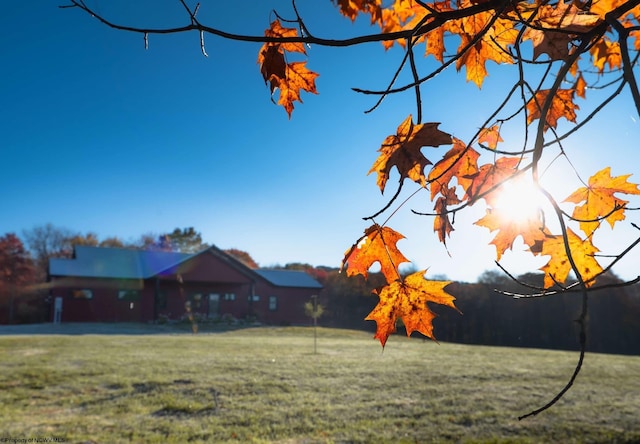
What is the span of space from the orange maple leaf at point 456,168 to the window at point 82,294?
31.5 m

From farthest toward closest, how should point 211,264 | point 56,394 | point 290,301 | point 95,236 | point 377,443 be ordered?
point 95,236 < point 290,301 < point 211,264 < point 56,394 < point 377,443

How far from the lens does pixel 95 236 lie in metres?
53.9

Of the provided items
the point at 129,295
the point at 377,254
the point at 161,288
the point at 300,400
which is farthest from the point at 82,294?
the point at 377,254

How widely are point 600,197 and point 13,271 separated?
44482 millimetres

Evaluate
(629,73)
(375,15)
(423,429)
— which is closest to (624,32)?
(629,73)

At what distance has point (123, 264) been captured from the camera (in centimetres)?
3197

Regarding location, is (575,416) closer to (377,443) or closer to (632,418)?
(632,418)

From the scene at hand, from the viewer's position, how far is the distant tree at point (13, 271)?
119ft

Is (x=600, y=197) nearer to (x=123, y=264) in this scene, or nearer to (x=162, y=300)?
(x=162, y=300)

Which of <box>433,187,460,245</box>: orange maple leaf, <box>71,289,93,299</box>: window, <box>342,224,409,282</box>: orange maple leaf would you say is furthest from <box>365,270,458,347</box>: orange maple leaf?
<box>71,289,93,299</box>: window

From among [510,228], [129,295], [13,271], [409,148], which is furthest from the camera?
[13,271]

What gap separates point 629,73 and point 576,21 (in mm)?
656

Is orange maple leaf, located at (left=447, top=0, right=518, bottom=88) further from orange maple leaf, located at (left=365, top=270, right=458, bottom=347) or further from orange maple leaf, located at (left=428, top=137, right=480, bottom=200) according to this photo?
orange maple leaf, located at (left=365, top=270, right=458, bottom=347)

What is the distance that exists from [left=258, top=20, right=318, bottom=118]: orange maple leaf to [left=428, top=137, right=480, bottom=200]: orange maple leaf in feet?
1.63
